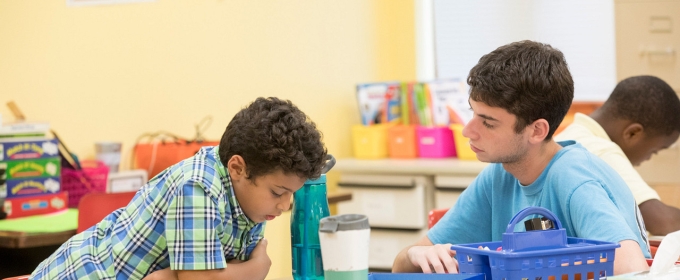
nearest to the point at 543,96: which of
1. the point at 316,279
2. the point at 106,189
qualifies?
the point at 316,279

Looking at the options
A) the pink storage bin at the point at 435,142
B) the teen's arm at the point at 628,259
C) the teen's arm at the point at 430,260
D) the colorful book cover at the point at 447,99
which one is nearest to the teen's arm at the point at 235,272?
the teen's arm at the point at 430,260

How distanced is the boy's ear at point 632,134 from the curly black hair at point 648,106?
0.02m

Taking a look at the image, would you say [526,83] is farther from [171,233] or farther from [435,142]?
[435,142]

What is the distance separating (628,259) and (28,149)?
2.14 m

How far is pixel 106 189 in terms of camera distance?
9.62 ft

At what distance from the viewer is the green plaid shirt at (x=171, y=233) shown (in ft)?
4.37

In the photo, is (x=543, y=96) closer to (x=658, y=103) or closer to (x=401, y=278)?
(x=401, y=278)

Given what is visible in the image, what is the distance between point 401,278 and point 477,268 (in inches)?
4.7

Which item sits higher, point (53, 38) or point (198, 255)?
point (53, 38)

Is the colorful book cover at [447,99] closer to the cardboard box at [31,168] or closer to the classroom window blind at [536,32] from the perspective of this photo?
the classroom window blind at [536,32]

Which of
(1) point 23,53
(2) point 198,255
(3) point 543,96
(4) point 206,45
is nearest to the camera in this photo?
(2) point 198,255

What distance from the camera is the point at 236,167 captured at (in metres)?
1.41

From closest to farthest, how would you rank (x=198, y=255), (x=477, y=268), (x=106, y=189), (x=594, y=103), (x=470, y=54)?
(x=477, y=268), (x=198, y=255), (x=106, y=189), (x=594, y=103), (x=470, y=54)

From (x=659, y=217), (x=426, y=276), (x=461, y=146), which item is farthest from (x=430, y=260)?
(x=461, y=146)
